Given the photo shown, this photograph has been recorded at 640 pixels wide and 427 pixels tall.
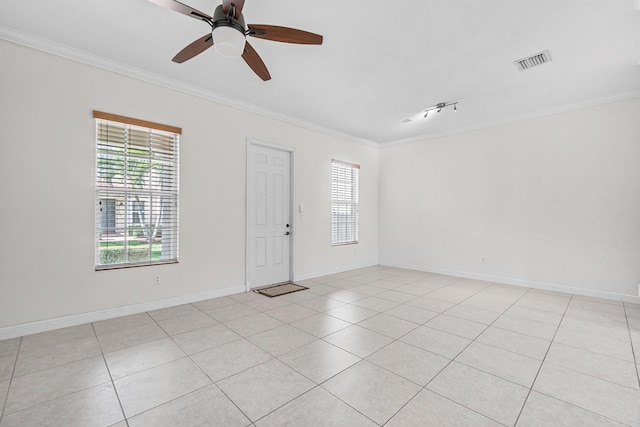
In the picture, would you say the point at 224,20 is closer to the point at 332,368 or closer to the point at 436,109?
the point at 332,368

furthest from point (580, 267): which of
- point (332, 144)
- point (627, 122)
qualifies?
point (332, 144)

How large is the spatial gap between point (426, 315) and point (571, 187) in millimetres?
3259

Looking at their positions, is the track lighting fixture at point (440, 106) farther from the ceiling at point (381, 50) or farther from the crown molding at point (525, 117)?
the crown molding at point (525, 117)

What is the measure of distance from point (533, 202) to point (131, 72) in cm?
621

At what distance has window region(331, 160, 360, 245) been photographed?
6043mm

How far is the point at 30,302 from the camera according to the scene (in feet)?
9.43

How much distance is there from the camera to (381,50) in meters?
2.98

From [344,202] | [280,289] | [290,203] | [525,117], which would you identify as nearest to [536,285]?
[525,117]

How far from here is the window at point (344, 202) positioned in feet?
19.8

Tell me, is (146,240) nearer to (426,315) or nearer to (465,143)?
(426,315)

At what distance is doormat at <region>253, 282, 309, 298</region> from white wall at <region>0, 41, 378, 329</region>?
0.48m

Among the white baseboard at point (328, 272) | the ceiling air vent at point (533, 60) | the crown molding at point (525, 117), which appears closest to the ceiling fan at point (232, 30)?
the ceiling air vent at point (533, 60)

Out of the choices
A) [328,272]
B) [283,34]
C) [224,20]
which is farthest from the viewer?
[328,272]

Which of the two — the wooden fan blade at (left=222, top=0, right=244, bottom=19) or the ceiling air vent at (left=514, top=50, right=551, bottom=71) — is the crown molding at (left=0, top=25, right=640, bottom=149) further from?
the wooden fan blade at (left=222, top=0, right=244, bottom=19)
